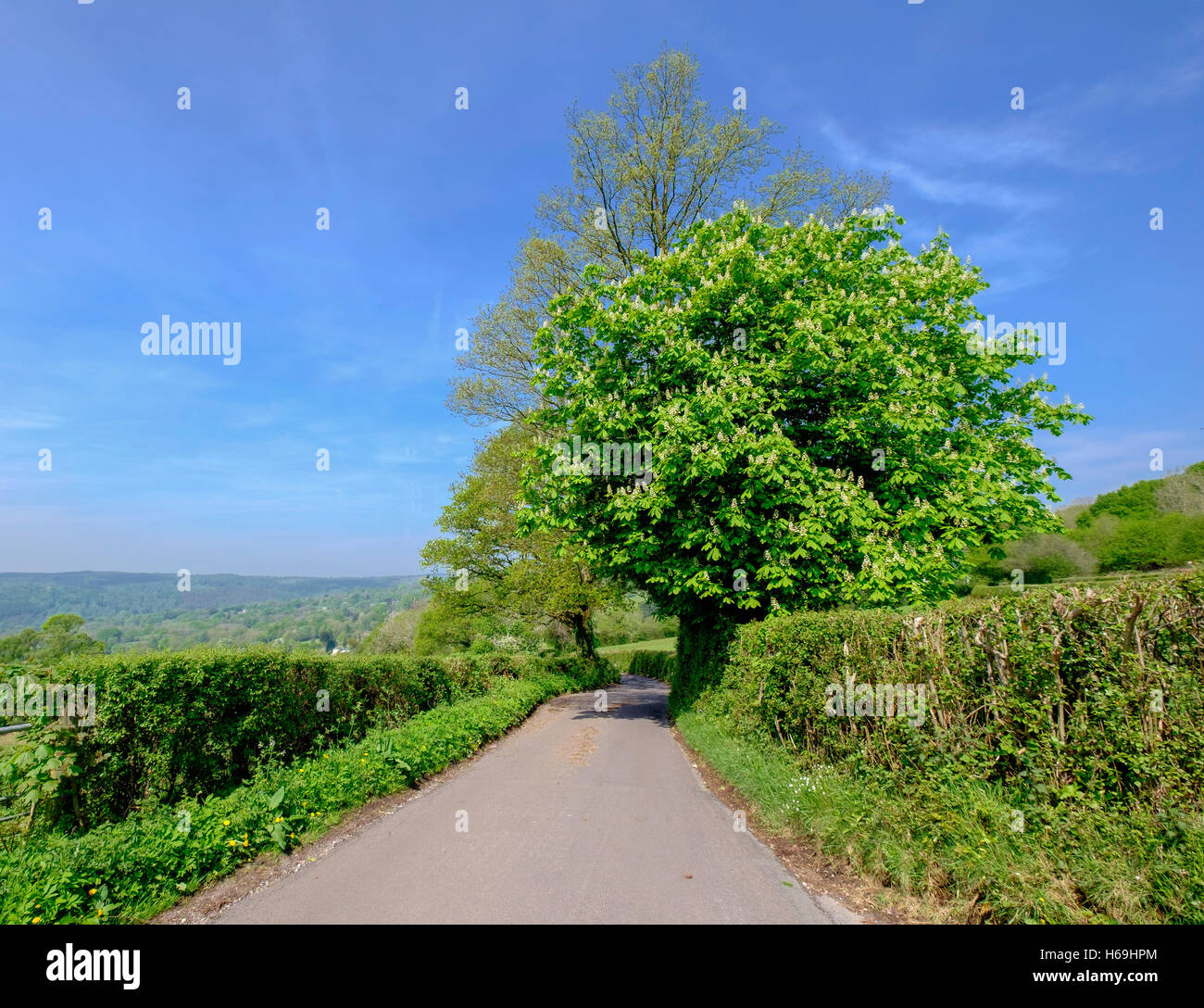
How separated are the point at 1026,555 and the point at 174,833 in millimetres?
52965

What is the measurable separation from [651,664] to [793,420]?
120ft

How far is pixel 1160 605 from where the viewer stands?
3.97 metres

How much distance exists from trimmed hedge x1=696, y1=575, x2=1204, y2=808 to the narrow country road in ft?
5.56

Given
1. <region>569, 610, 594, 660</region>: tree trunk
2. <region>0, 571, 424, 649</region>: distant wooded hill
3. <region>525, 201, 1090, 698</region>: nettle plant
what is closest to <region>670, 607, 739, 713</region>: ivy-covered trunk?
<region>525, 201, 1090, 698</region>: nettle plant

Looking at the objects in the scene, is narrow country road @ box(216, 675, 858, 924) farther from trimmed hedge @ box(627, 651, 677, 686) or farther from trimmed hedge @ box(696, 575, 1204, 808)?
trimmed hedge @ box(627, 651, 677, 686)

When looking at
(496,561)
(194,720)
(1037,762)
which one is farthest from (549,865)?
(496,561)

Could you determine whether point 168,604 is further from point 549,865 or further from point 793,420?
point 549,865

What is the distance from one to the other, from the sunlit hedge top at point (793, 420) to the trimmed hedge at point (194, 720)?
655cm

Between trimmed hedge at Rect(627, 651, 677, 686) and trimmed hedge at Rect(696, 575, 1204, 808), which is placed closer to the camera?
trimmed hedge at Rect(696, 575, 1204, 808)

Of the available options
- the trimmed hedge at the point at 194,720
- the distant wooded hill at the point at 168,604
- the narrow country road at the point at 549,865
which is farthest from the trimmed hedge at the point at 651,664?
the narrow country road at the point at 549,865

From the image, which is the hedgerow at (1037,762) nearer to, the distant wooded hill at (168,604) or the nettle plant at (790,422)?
the nettle plant at (790,422)

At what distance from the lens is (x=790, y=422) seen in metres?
13.5

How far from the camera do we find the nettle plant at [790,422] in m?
11.6

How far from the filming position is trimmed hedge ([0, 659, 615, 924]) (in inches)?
168
